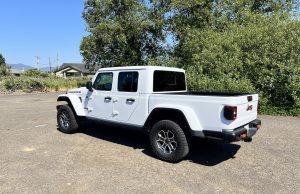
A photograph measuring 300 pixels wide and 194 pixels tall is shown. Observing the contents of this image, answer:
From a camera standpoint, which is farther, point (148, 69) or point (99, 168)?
point (148, 69)

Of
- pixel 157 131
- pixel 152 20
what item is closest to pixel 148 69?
pixel 157 131

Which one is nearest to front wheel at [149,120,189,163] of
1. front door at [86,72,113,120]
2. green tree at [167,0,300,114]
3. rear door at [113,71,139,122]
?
rear door at [113,71,139,122]

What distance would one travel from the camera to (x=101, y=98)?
6.95 meters

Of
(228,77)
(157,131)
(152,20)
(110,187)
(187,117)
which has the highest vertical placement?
(152,20)

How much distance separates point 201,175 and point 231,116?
114cm

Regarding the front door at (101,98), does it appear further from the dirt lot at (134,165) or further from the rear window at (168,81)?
the rear window at (168,81)

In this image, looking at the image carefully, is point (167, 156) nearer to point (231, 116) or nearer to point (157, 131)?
point (157, 131)

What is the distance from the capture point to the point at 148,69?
6062 millimetres

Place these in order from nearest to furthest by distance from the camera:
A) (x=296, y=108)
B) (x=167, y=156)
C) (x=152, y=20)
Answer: (x=167, y=156) < (x=296, y=108) < (x=152, y=20)

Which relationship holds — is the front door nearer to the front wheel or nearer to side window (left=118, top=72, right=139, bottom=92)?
side window (left=118, top=72, right=139, bottom=92)

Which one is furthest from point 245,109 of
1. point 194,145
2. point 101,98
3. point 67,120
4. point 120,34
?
point 120,34

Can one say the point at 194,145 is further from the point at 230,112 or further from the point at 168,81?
the point at 230,112

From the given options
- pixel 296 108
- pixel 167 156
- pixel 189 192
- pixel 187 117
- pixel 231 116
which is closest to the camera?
pixel 189 192

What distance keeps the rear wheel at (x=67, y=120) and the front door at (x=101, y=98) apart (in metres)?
0.67
